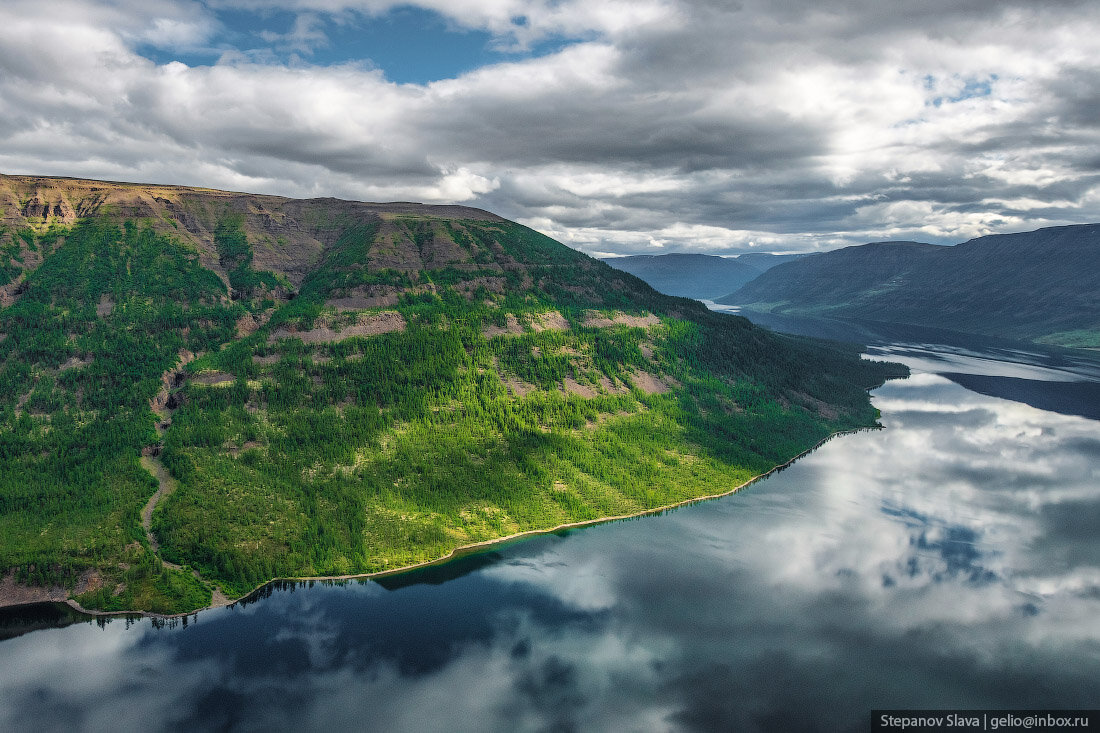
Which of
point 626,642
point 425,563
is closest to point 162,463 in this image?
point 425,563

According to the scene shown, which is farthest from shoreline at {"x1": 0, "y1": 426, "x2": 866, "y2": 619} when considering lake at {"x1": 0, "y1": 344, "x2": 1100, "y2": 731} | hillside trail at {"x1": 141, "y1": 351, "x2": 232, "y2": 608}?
hillside trail at {"x1": 141, "y1": 351, "x2": 232, "y2": 608}

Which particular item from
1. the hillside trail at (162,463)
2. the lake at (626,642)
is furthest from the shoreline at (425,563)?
the hillside trail at (162,463)

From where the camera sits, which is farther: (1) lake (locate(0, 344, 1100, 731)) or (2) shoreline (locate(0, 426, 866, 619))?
(2) shoreline (locate(0, 426, 866, 619))

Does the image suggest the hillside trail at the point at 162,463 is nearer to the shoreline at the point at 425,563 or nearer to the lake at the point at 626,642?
the shoreline at the point at 425,563

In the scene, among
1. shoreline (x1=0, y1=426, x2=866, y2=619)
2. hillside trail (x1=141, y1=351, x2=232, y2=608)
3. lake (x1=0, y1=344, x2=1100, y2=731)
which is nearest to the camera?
lake (x1=0, y1=344, x2=1100, y2=731)

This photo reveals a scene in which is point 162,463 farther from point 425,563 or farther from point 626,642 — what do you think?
point 626,642

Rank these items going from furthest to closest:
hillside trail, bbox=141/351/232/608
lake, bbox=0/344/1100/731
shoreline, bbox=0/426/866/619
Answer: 1. hillside trail, bbox=141/351/232/608
2. shoreline, bbox=0/426/866/619
3. lake, bbox=0/344/1100/731

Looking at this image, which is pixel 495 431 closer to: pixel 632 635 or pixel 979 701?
pixel 632 635

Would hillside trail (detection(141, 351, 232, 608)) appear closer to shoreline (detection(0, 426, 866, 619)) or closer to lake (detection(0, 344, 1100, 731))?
shoreline (detection(0, 426, 866, 619))
